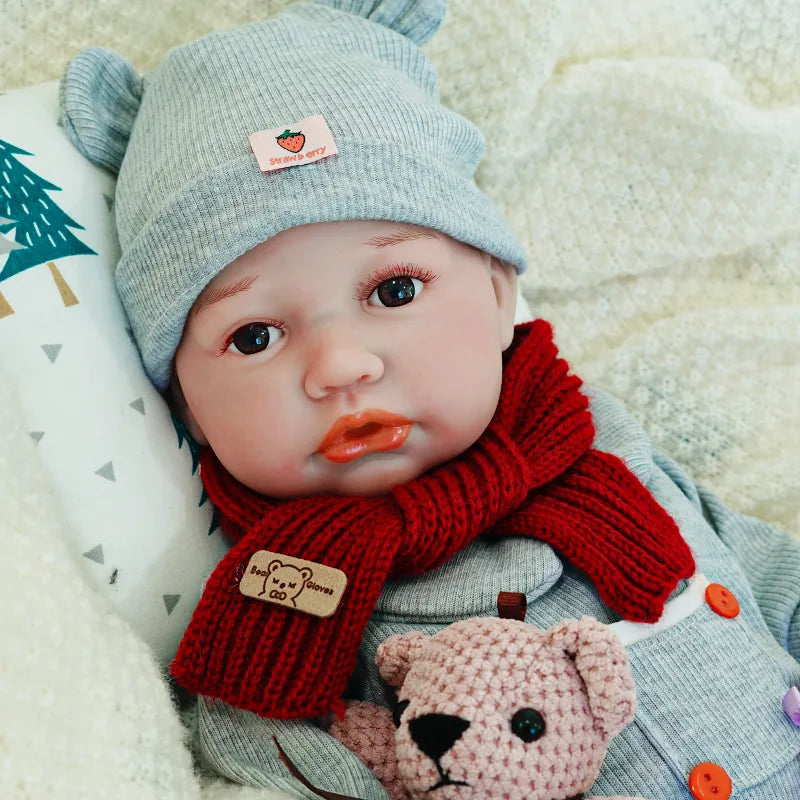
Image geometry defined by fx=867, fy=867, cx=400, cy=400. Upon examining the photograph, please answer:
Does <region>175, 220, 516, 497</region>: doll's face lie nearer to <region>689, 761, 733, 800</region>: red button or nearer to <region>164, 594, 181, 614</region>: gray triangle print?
<region>164, 594, 181, 614</region>: gray triangle print

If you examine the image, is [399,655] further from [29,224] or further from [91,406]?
[29,224]

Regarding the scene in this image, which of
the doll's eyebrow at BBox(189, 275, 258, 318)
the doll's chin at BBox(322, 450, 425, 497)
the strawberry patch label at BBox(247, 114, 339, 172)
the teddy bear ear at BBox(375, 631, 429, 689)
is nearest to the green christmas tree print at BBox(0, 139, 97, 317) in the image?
the doll's eyebrow at BBox(189, 275, 258, 318)

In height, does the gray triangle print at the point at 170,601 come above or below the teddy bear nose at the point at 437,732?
below

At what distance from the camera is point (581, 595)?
3.10ft

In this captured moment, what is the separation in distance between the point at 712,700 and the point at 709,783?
0.09 meters

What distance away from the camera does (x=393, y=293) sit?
939 mm

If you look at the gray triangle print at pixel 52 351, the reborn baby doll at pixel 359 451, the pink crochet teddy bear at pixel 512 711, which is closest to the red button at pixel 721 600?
the reborn baby doll at pixel 359 451

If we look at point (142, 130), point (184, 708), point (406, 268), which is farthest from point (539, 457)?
point (142, 130)

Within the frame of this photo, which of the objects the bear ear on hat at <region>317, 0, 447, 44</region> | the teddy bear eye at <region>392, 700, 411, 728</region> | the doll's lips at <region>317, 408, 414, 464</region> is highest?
the bear ear on hat at <region>317, 0, 447, 44</region>

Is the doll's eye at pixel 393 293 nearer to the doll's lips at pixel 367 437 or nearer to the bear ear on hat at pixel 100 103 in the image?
the doll's lips at pixel 367 437

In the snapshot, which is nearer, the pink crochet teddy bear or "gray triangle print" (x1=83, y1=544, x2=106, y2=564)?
the pink crochet teddy bear

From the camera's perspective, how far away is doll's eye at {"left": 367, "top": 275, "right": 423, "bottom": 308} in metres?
0.94

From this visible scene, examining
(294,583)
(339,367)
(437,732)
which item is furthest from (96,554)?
(437,732)

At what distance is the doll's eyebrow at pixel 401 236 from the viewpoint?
0.93m
